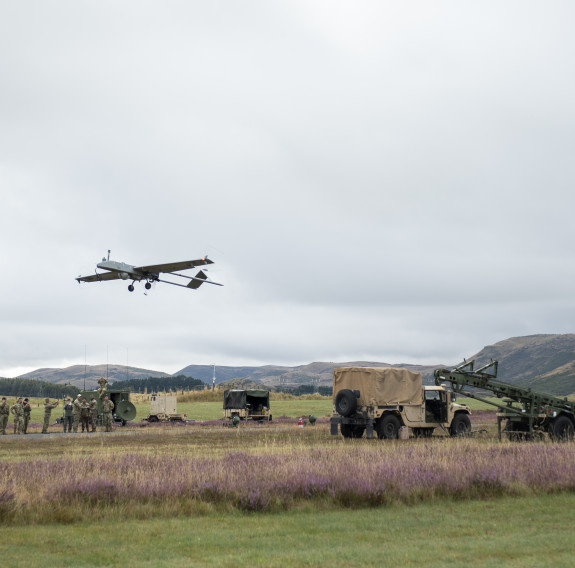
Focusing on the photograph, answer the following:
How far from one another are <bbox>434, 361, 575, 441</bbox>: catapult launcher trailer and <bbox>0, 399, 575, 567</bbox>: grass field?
10742 mm

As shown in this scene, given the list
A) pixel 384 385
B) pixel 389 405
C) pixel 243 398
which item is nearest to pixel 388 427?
pixel 389 405

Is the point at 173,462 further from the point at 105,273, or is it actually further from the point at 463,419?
the point at 105,273

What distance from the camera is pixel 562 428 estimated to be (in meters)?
26.7

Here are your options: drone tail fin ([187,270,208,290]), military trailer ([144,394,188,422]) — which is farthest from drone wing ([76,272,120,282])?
military trailer ([144,394,188,422])

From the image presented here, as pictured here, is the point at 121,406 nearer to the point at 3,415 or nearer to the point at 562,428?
the point at 3,415

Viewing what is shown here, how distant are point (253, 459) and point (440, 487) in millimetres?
4242

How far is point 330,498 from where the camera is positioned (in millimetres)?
11922

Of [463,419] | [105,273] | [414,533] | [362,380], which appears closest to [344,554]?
[414,533]

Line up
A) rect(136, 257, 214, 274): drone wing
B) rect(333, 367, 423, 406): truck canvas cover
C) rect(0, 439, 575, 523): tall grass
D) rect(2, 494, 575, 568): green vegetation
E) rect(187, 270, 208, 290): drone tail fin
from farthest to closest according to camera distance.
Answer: rect(187, 270, 208, 290): drone tail fin < rect(136, 257, 214, 274): drone wing < rect(333, 367, 423, 406): truck canvas cover < rect(0, 439, 575, 523): tall grass < rect(2, 494, 575, 568): green vegetation

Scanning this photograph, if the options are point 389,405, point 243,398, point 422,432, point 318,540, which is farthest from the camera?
point 243,398

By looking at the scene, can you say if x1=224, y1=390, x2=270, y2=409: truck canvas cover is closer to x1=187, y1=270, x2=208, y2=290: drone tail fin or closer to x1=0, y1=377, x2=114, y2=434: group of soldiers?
x1=187, y1=270, x2=208, y2=290: drone tail fin

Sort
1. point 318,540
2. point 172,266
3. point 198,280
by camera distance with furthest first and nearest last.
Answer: point 198,280
point 172,266
point 318,540

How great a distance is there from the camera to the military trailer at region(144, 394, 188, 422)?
163 feet

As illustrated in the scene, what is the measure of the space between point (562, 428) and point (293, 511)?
59.7ft
